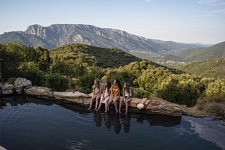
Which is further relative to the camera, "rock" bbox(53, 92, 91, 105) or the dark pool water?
"rock" bbox(53, 92, 91, 105)

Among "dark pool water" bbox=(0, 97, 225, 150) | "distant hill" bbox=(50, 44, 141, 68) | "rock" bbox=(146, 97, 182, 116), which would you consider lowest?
"dark pool water" bbox=(0, 97, 225, 150)

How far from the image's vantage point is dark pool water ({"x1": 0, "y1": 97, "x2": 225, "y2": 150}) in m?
8.88

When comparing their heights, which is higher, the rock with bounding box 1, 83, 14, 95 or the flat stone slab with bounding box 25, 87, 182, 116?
the rock with bounding box 1, 83, 14, 95

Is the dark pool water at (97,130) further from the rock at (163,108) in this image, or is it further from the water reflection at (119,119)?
the rock at (163,108)

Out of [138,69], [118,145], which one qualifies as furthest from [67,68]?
[138,69]

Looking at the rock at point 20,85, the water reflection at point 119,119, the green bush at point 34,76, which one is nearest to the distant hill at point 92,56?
the green bush at point 34,76

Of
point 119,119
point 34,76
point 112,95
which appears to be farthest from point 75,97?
point 34,76

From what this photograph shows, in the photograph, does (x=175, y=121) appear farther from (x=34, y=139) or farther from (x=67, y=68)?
(x=67, y=68)

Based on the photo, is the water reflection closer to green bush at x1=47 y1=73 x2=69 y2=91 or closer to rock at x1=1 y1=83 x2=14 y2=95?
rock at x1=1 y1=83 x2=14 y2=95

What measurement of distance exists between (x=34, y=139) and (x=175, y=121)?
6.63 meters

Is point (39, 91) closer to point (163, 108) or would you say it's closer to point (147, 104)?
point (147, 104)

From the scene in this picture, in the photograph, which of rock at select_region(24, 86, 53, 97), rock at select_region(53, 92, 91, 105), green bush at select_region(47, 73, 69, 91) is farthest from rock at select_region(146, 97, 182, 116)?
green bush at select_region(47, 73, 69, 91)

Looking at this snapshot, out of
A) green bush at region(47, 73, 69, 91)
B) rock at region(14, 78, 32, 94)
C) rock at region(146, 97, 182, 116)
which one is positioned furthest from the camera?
green bush at region(47, 73, 69, 91)

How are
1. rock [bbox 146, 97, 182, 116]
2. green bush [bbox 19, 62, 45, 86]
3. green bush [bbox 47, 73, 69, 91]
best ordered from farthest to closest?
green bush [bbox 19, 62, 45, 86] → green bush [bbox 47, 73, 69, 91] → rock [bbox 146, 97, 182, 116]
